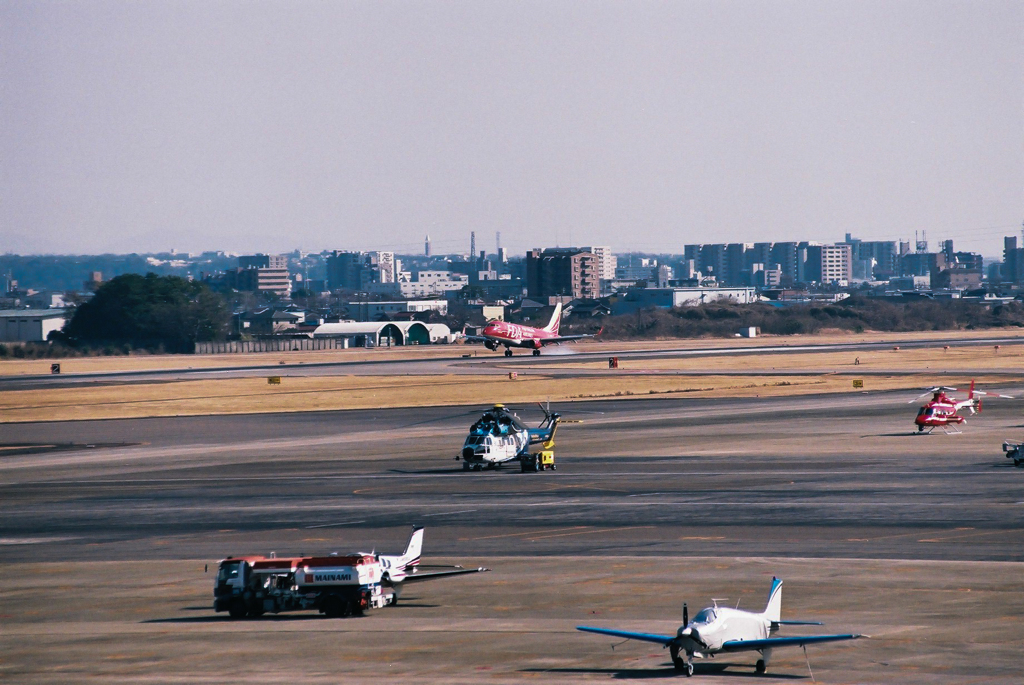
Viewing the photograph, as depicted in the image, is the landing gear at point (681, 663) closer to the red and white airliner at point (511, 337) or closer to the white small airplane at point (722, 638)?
the white small airplane at point (722, 638)

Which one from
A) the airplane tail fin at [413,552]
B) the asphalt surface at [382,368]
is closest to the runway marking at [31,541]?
the airplane tail fin at [413,552]

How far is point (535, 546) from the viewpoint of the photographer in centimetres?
4253

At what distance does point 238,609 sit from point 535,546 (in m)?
12.7

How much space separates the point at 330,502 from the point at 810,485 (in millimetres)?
21808

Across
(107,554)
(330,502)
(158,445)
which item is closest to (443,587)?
(107,554)

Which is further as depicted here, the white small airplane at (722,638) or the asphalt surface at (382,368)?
the asphalt surface at (382,368)

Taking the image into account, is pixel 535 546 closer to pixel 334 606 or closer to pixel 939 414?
pixel 334 606

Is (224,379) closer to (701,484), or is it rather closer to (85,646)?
(701,484)

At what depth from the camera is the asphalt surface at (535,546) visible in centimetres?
2755

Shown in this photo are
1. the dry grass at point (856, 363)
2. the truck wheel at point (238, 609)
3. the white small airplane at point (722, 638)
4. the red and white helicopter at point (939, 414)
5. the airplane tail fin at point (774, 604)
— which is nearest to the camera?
the white small airplane at point (722, 638)

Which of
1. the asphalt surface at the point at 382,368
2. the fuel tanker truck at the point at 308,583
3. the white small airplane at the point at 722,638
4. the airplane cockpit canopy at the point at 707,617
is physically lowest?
the asphalt surface at the point at 382,368

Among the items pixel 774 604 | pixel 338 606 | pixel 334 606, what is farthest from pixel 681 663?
pixel 334 606

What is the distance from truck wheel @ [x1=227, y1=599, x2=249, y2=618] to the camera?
32.7 meters

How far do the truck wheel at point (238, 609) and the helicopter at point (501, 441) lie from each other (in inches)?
1278
